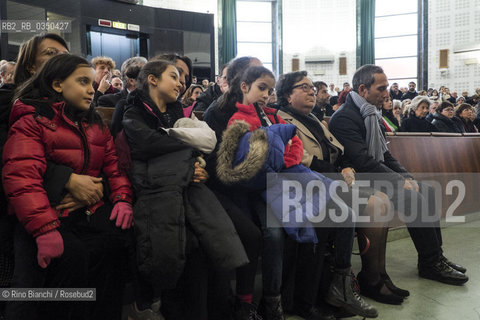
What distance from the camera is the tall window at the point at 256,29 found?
12688 millimetres

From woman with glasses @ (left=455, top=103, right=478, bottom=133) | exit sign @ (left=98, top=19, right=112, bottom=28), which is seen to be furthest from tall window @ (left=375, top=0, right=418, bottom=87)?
exit sign @ (left=98, top=19, right=112, bottom=28)

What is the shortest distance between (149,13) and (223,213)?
925cm

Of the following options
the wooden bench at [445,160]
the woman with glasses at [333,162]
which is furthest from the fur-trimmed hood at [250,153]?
the wooden bench at [445,160]

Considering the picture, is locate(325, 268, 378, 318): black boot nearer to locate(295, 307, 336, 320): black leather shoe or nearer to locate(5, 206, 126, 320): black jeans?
locate(295, 307, 336, 320): black leather shoe

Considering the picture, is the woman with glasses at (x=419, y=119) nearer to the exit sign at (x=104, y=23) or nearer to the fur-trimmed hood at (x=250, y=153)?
the fur-trimmed hood at (x=250, y=153)

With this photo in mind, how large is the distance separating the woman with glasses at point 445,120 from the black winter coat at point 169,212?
4.61 meters

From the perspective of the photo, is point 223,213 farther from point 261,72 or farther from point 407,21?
point 407,21

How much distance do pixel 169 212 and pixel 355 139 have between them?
1.48 m

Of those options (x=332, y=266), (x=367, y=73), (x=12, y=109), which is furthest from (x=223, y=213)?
(x=367, y=73)

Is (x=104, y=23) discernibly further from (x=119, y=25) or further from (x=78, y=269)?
(x=78, y=269)

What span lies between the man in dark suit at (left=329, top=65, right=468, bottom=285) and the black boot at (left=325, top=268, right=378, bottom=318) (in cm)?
77

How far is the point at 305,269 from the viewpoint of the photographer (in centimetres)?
186

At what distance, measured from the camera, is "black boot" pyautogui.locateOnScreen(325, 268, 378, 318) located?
182 centimetres

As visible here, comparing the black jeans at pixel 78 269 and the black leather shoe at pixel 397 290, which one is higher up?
the black jeans at pixel 78 269
